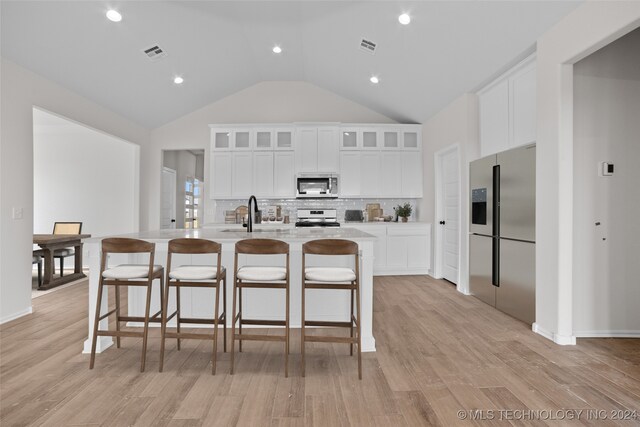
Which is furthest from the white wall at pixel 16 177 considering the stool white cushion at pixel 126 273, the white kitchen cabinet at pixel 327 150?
the white kitchen cabinet at pixel 327 150

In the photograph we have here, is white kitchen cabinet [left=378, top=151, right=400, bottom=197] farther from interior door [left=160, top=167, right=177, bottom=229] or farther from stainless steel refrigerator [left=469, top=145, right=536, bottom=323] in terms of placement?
interior door [left=160, top=167, right=177, bottom=229]

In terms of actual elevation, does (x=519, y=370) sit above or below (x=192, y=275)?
below

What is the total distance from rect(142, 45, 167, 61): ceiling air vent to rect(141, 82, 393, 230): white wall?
235 cm

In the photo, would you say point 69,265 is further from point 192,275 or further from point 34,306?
point 192,275

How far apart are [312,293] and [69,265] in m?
6.12

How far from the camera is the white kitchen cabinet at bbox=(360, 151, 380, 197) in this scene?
6926 millimetres

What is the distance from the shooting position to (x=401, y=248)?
21.6 feet

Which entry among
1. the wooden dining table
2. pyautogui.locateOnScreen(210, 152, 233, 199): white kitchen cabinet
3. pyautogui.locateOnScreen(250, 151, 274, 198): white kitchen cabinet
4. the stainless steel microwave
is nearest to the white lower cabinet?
the stainless steel microwave

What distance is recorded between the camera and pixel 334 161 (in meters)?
6.87

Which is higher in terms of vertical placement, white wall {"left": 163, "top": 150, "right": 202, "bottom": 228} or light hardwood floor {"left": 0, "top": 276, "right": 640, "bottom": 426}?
white wall {"left": 163, "top": 150, "right": 202, "bottom": 228}

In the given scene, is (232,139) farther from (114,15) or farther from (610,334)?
(610,334)

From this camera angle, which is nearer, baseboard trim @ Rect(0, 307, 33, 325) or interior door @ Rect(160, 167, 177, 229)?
baseboard trim @ Rect(0, 307, 33, 325)

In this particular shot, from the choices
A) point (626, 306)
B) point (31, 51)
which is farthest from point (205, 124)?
point (626, 306)

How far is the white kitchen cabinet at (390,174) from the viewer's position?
6.95 metres
